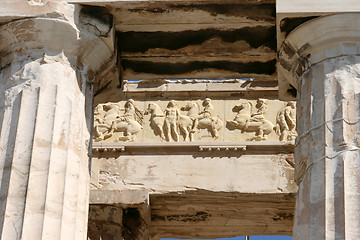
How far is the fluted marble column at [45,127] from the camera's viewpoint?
13.4m

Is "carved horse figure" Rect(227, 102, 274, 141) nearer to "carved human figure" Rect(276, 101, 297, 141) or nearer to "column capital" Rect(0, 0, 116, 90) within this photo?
"carved human figure" Rect(276, 101, 297, 141)

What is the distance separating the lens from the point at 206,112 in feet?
74.5

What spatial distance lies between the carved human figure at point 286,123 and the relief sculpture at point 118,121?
2288 mm

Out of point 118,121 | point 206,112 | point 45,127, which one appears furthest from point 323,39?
point 118,121

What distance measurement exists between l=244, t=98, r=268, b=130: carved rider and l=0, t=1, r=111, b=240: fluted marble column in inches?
313

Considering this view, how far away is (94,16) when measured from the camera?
47.9 feet

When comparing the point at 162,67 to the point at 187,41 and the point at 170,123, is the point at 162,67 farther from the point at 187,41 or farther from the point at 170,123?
the point at 170,123

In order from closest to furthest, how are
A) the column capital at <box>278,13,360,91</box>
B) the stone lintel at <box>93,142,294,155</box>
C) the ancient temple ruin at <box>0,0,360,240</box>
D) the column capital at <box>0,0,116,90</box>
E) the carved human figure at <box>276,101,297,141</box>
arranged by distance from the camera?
the ancient temple ruin at <box>0,0,360,240</box> → the column capital at <box>278,13,360,91</box> → the column capital at <box>0,0,116,90</box> → the stone lintel at <box>93,142,294,155</box> → the carved human figure at <box>276,101,297,141</box>

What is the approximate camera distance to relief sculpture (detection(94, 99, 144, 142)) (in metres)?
22.7

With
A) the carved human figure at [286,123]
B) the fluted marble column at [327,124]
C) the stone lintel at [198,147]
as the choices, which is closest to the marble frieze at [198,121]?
the carved human figure at [286,123]

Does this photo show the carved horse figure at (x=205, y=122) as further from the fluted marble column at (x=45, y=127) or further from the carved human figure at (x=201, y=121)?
the fluted marble column at (x=45, y=127)

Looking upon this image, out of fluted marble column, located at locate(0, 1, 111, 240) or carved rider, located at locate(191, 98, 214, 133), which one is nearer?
fluted marble column, located at locate(0, 1, 111, 240)

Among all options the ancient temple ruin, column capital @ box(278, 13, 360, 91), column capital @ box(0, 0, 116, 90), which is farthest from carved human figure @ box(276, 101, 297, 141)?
column capital @ box(0, 0, 116, 90)

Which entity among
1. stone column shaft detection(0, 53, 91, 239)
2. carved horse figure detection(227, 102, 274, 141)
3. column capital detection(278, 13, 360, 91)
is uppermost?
carved horse figure detection(227, 102, 274, 141)
